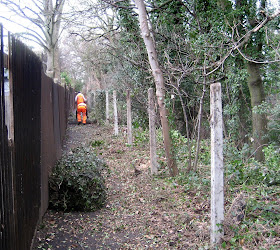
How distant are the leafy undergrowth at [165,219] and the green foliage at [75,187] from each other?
0.55 ft

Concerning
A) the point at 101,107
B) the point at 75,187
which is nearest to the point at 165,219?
the point at 75,187

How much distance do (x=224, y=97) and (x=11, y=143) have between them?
10.6 m

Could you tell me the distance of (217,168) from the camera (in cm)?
377

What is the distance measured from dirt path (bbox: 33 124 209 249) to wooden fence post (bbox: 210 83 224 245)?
0.36 meters

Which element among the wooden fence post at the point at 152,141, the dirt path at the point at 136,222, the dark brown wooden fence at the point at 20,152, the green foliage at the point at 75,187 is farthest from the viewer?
the wooden fence post at the point at 152,141

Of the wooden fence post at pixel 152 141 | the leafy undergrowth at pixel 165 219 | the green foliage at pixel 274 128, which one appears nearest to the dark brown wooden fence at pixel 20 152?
the leafy undergrowth at pixel 165 219

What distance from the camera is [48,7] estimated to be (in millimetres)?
17969

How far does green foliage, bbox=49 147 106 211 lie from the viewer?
17.3 feet

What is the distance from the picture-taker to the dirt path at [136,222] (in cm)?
430

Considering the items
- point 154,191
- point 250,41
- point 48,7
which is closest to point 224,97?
point 250,41

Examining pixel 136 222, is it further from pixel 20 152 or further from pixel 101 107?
pixel 101 107

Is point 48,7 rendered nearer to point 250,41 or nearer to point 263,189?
point 250,41

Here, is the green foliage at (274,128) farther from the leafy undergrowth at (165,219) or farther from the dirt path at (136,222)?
the dirt path at (136,222)

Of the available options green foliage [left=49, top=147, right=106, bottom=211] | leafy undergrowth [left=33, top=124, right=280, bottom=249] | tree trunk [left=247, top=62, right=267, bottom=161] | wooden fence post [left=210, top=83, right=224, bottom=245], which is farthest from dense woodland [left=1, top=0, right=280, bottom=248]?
wooden fence post [left=210, top=83, right=224, bottom=245]
